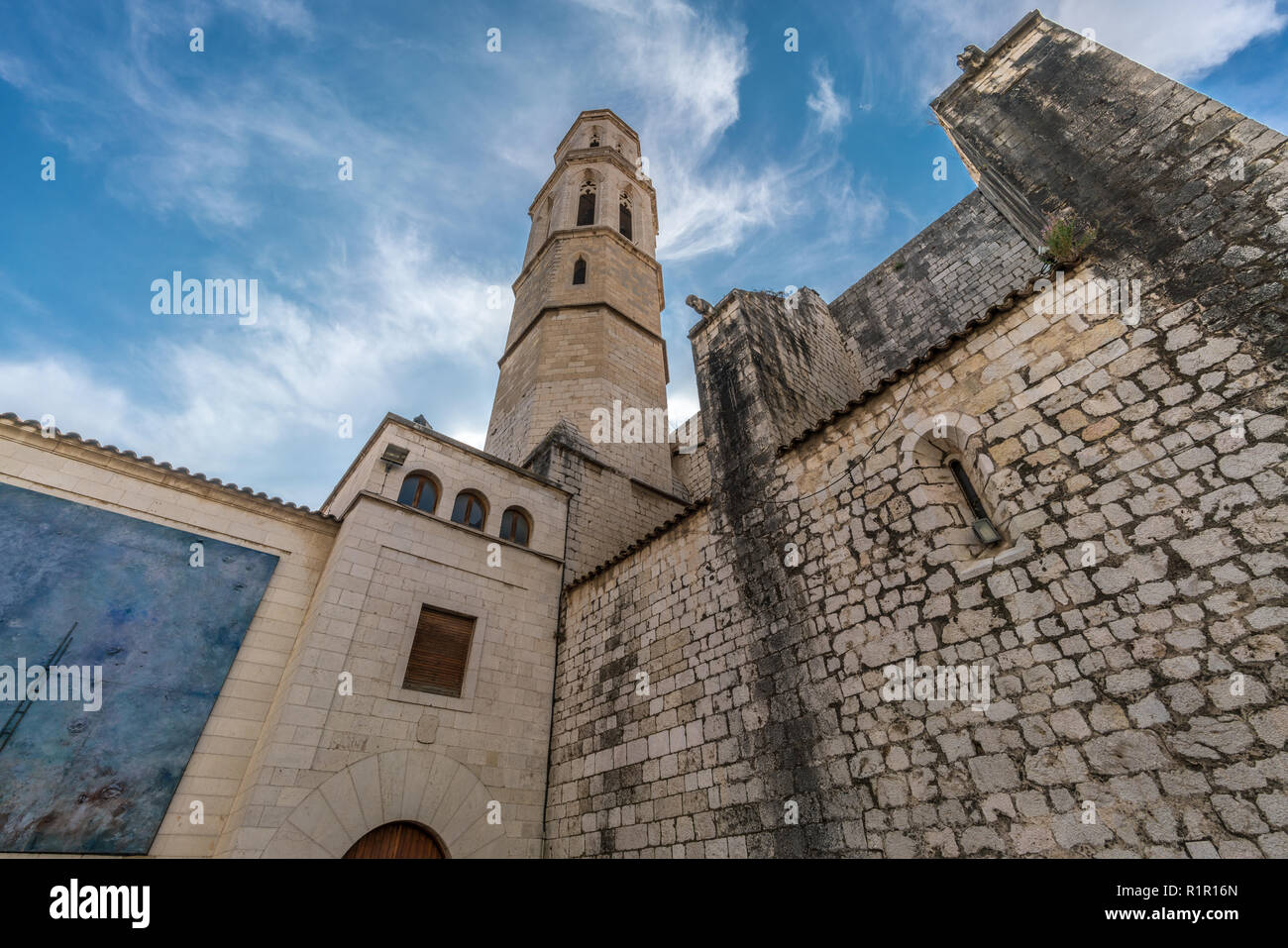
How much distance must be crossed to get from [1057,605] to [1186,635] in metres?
0.69

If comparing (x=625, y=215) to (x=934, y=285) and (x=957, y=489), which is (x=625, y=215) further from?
(x=957, y=489)

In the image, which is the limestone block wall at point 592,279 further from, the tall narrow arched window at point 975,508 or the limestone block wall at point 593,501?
the tall narrow arched window at point 975,508

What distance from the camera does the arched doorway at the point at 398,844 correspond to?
6172mm

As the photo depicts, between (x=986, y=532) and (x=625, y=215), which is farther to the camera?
(x=625, y=215)

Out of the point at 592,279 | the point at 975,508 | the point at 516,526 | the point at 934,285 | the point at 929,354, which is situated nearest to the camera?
the point at 975,508

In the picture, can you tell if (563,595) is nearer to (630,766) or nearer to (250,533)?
(630,766)

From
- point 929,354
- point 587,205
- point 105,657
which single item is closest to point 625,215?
point 587,205

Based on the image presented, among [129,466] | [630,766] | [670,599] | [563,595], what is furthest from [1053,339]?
[129,466]

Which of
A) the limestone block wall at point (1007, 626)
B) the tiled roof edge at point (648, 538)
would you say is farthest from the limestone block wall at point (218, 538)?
the limestone block wall at point (1007, 626)

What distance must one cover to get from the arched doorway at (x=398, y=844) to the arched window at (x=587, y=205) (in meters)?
17.1

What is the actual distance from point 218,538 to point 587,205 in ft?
53.0

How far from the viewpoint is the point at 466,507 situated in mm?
9242

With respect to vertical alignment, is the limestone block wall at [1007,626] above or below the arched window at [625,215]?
below

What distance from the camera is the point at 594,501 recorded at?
11.1 m
